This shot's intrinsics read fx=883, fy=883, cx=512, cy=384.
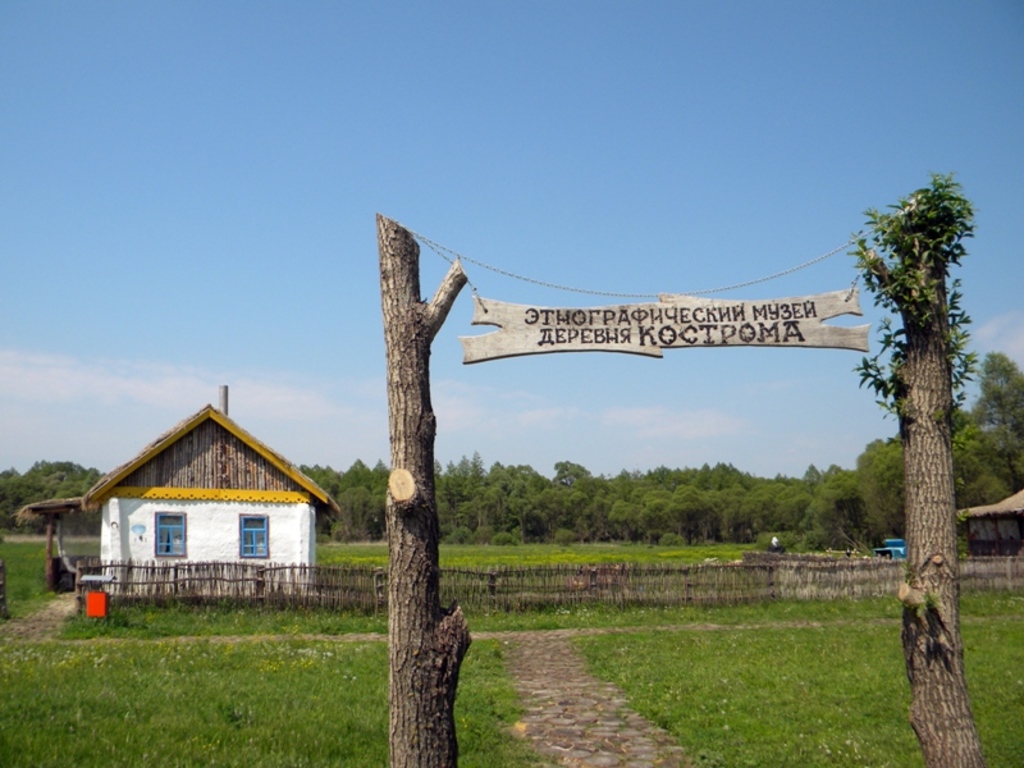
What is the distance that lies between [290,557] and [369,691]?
43.3 feet

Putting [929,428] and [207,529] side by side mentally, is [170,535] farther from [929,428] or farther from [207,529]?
[929,428]

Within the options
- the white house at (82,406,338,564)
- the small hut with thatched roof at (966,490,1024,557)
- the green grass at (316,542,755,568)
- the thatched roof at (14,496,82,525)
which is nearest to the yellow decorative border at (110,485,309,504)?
the white house at (82,406,338,564)

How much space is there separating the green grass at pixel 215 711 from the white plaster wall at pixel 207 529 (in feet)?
29.2

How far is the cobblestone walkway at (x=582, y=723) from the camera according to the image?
822 centimetres

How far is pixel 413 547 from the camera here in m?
5.31

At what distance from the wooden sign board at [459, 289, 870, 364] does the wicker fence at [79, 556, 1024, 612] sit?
14.3m

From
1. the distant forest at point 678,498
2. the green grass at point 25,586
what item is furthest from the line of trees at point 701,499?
the green grass at point 25,586

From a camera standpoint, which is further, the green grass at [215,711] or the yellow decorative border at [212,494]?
the yellow decorative border at [212,494]

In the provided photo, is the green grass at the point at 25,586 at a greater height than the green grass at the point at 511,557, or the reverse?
the green grass at the point at 25,586

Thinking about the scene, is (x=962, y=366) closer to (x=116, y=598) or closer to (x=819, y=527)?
(x=116, y=598)

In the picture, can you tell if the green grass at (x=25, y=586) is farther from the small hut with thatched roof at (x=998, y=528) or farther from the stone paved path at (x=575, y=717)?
the small hut with thatched roof at (x=998, y=528)

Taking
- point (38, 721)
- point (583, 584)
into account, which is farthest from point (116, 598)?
point (38, 721)

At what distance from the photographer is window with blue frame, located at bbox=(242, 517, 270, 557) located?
22.8m

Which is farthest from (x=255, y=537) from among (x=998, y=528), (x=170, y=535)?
(x=998, y=528)
